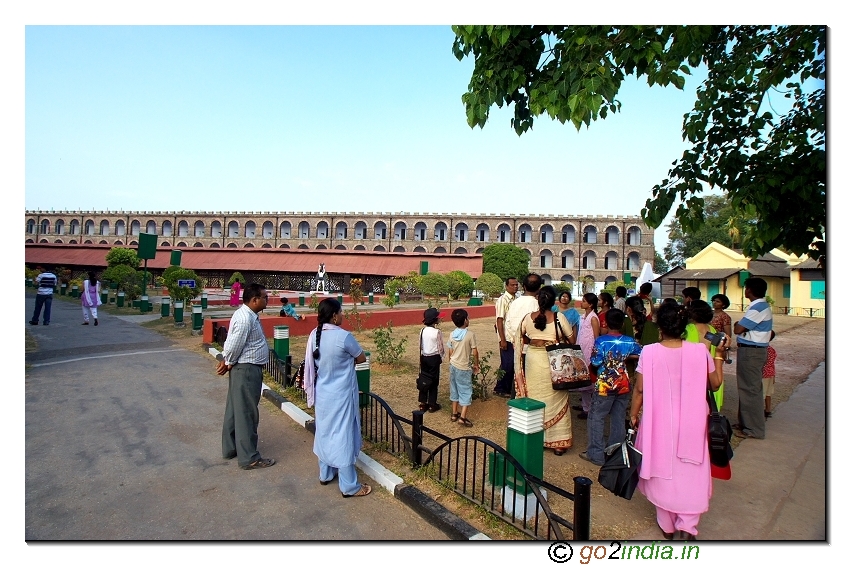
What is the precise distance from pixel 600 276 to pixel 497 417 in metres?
46.8

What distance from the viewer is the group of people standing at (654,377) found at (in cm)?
289

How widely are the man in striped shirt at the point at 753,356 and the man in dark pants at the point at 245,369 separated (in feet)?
14.9

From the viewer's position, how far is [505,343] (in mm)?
5934

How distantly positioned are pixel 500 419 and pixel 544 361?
155 cm

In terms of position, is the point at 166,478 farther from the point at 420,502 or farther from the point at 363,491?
the point at 420,502

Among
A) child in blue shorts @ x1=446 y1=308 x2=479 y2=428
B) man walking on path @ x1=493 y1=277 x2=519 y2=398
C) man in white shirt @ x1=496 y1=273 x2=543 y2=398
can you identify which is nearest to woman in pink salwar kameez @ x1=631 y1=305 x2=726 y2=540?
man in white shirt @ x1=496 y1=273 x2=543 y2=398

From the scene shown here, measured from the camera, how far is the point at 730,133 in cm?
486

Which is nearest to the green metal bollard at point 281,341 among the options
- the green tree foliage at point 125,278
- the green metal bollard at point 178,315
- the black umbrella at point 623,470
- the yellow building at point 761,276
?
the black umbrella at point 623,470

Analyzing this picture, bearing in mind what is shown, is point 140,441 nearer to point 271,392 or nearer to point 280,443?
point 280,443

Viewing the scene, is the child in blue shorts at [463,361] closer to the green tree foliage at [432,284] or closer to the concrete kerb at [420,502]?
the concrete kerb at [420,502]

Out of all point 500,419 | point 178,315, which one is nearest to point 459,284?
point 178,315

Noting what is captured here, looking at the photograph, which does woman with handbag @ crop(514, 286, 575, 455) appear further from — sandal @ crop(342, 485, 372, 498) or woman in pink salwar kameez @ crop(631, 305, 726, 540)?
sandal @ crop(342, 485, 372, 498)
